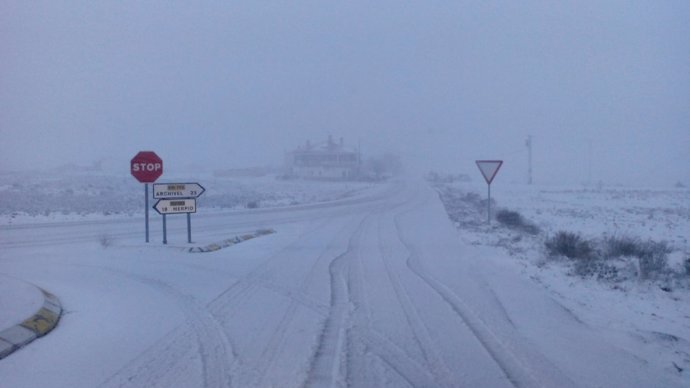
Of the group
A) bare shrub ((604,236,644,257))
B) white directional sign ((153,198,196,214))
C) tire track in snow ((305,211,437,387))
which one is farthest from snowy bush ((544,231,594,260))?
white directional sign ((153,198,196,214))

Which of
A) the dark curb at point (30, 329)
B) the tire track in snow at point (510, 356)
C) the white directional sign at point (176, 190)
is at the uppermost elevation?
the white directional sign at point (176, 190)

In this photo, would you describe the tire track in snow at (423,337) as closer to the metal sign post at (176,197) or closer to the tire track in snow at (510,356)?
the tire track in snow at (510,356)

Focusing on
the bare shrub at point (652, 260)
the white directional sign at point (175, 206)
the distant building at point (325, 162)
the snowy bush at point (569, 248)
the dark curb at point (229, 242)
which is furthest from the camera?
the distant building at point (325, 162)

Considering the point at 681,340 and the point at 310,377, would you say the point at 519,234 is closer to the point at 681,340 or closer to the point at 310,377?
the point at 681,340

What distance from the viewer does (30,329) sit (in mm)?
7719

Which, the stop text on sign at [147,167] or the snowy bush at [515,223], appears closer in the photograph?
the stop text on sign at [147,167]

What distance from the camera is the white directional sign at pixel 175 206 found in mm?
18078

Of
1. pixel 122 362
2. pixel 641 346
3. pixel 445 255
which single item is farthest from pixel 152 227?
pixel 641 346

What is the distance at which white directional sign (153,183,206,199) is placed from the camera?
18.2m

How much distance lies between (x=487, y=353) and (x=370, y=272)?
5.85m

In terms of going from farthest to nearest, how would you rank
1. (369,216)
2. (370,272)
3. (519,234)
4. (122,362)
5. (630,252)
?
(369,216)
(519,234)
(630,252)
(370,272)
(122,362)

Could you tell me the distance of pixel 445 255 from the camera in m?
15.3

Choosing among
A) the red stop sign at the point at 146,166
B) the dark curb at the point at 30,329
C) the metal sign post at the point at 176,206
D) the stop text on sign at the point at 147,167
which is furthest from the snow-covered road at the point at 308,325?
the stop text on sign at the point at 147,167

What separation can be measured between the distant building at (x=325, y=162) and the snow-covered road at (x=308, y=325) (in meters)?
87.0
